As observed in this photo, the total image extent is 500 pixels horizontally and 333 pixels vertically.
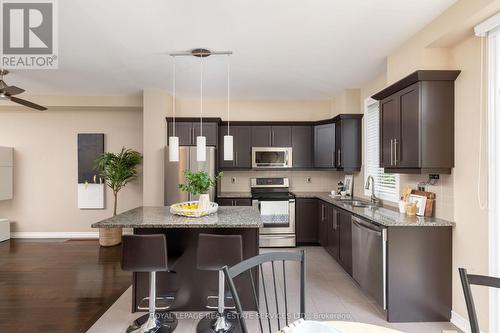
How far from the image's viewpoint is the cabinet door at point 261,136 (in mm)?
5043

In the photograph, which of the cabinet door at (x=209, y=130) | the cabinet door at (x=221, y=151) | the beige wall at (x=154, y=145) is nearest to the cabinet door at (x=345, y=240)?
the cabinet door at (x=221, y=151)

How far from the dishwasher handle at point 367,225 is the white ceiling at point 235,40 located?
195 centimetres

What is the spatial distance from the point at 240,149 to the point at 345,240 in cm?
249

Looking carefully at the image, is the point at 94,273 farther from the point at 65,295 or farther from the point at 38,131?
the point at 38,131

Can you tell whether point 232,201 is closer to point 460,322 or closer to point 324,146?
point 324,146

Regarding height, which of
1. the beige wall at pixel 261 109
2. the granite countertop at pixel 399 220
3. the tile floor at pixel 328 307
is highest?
the beige wall at pixel 261 109

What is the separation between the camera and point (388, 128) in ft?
9.66

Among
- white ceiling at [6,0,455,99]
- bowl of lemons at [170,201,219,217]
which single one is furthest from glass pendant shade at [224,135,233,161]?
white ceiling at [6,0,455,99]

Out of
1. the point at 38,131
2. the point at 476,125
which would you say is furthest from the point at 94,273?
the point at 476,125

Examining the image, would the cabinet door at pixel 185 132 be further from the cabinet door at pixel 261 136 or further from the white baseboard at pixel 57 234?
the white baseboard at pixel 57 234

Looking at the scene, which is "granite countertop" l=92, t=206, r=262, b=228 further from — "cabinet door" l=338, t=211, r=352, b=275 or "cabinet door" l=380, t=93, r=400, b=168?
"cabinet door" l=380, t=93, r=400, b=168

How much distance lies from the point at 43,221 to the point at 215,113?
4184 mm

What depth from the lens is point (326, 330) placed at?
0.88 m

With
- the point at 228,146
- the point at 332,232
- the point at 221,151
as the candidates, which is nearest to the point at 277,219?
the point at 332,232
